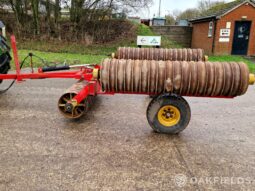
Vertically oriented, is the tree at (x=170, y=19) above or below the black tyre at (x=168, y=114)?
above

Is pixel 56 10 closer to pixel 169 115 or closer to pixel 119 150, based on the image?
pixel 169 115

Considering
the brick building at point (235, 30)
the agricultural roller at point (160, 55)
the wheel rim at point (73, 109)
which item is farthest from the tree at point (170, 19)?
the wheel rim at point (73, 109)

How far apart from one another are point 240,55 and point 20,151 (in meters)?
18.1

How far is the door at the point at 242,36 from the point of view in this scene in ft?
61.4

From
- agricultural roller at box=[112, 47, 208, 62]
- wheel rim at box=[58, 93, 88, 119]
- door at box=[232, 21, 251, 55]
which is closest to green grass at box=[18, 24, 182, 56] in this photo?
door at box=[232, 21, 251, 55]

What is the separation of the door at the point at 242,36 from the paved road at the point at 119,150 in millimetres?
14582

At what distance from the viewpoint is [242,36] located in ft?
61.6

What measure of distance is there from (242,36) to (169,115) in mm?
16756

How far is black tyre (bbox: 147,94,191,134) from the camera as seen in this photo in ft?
13.4

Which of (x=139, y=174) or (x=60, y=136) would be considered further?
(x=60, y=136)

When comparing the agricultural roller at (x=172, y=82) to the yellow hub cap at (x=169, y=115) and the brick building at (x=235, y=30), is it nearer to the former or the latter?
the yellow hub cap at (x=169, y=115)

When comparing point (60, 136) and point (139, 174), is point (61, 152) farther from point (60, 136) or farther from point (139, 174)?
point (139, 174)

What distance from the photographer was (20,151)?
353 centimetres

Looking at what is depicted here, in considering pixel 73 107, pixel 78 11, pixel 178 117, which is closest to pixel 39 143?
pixel 73 107
